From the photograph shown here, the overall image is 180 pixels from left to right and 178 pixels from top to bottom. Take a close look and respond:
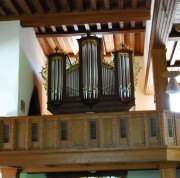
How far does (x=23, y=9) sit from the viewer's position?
11195mm

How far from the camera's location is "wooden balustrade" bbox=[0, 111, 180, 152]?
9.22m

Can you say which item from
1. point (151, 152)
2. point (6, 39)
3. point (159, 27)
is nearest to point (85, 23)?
point (6, 39)

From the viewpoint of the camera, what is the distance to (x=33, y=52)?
40.3ft

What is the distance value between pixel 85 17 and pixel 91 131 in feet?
11.7

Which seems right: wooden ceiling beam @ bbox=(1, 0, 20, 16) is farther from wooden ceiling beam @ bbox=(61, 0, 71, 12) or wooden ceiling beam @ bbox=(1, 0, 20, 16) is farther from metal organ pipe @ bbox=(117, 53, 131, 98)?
metal organ pipe @ bbox=(117, 53, 131, 98)

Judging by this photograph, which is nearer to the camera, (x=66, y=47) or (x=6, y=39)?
(x=6, y=39)

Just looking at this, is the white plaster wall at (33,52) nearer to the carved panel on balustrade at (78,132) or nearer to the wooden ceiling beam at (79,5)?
the wooden ceiling beam at (79,5)

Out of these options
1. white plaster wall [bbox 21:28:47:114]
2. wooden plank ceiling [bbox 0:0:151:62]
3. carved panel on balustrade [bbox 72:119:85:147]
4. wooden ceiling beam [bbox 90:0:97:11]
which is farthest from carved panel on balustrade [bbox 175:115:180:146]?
white plaster wall [bbox 21:28:47:114]

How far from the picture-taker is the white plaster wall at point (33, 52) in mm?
11445

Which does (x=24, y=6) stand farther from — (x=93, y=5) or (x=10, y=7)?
(x=93, y=5)

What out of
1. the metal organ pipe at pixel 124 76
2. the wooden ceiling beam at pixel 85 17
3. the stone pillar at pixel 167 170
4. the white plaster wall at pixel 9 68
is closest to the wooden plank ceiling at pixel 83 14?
the wooden ceiling beam at pixel 85 17

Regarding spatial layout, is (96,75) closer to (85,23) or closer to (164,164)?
(85,23)

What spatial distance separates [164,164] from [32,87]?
4504 mm

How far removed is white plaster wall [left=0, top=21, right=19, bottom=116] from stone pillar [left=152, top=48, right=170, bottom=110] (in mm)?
3461
